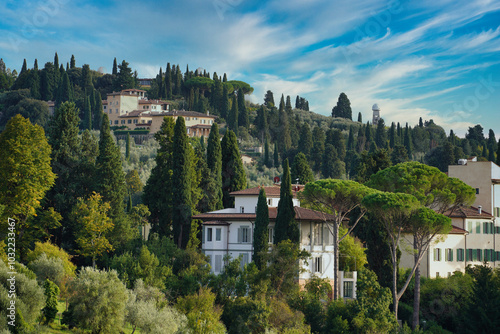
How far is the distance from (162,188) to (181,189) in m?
3.70

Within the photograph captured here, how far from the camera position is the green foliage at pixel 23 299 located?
25.9m

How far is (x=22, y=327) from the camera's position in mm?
25984

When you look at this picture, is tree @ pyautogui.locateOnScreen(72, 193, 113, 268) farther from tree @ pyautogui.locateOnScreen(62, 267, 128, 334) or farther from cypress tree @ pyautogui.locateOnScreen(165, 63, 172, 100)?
cypress tree @ pyautogui.locateOnScreen(165, 63, 172, 100)

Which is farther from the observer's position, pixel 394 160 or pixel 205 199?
pixel 394 160

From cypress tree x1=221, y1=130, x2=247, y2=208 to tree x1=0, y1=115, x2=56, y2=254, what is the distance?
1838cm

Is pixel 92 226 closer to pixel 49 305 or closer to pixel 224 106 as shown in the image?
pixel 49 305

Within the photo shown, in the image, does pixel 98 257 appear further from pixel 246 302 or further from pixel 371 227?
pixel 371 227

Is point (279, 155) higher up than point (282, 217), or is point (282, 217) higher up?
point (279, 155)

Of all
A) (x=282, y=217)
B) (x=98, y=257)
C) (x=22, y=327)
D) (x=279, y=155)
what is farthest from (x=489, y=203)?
(x=279, y=155)

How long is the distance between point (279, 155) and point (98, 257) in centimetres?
6200

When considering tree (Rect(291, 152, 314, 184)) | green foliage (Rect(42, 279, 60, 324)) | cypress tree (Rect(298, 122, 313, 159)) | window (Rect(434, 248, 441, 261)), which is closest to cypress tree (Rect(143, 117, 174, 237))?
tree (Rect(291, 152, 314, 184))

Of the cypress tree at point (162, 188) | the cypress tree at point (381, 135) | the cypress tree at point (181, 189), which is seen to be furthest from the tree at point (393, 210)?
the cypress tree at point (381, 135)

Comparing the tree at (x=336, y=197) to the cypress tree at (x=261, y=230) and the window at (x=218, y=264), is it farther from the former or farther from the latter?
the window at (x=218, y=264)

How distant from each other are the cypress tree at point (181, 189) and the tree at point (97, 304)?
1718 centimetres
